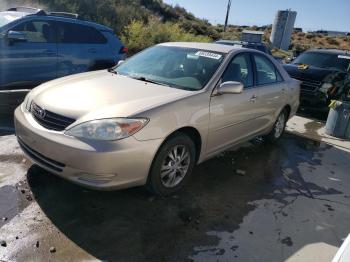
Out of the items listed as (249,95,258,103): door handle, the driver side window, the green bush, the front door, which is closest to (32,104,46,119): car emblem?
the front door

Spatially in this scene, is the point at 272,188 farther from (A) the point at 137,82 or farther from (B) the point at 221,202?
(A) the point at 137,82

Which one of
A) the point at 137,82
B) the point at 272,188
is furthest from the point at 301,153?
the point at 137,82

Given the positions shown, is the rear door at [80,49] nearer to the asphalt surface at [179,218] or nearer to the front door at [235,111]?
the asphalt surface at [179,218]

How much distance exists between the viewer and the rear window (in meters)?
7.07

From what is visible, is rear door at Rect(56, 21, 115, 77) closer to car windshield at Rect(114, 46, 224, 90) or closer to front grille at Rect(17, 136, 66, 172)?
car windshield at Rect(114, 46, 224, 90)

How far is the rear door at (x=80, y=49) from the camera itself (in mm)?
7047

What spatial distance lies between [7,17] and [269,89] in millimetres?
4908

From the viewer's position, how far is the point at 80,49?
289 inches

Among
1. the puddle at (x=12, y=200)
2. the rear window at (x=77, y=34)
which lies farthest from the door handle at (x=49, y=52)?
the puddle at (x=12, y=200)

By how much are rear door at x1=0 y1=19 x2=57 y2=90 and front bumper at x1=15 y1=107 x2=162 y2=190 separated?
3.22m

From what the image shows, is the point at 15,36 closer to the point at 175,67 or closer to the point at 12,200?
the point at 175,67

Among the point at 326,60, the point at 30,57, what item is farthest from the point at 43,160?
the point at 326,60

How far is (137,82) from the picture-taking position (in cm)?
425

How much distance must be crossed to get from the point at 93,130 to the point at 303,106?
7860 mm
